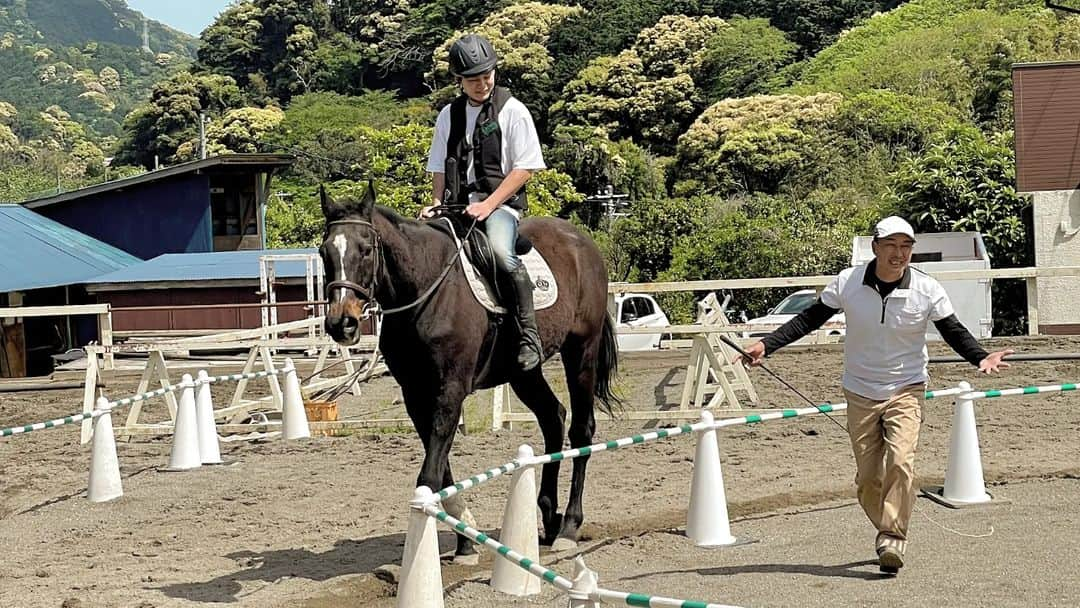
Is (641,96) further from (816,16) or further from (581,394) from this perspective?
(581,394)

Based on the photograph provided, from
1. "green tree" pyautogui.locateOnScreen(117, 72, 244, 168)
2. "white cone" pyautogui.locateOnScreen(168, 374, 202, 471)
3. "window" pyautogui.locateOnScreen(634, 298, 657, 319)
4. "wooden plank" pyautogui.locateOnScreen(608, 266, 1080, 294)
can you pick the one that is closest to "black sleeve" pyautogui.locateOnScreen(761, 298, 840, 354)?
"white cone" pyautogui.locateOnScreen(168, 374, 202, 471)

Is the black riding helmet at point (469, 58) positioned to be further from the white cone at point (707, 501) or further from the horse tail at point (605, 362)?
the white cone at point (707, 501)

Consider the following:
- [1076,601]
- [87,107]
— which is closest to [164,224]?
[1076,601]

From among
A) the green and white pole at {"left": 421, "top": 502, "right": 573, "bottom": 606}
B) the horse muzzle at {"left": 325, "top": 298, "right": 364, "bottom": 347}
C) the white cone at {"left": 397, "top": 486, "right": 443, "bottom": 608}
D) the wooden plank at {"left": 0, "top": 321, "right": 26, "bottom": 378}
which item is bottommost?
the wooden plank at {"left": 0, "top": 321, "right": 26, "bottom": 378}

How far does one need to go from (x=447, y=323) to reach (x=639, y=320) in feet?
50.4

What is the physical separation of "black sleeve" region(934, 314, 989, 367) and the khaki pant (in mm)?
309

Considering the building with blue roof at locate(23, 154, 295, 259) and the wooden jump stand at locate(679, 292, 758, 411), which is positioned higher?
the building with blue roof at locate(23, 154, 295, 259)

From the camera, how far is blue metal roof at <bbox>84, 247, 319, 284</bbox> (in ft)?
106

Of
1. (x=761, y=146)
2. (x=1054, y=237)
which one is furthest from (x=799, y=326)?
(x=761, y=146)

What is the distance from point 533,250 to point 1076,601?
3884mm

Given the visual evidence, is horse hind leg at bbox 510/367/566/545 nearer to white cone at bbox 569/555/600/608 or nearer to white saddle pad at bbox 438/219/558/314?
white saddle pad at bbox 438/219/558/314

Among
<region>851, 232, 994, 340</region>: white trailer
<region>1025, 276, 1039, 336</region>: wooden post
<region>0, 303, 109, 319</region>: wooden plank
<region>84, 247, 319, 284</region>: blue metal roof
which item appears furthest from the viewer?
<region>84, 247, 319, 284</region>: blue metal roof

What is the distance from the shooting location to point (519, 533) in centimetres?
650

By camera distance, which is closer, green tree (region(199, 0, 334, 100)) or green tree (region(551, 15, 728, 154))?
green tree (region(551, 15, 728, 154))
